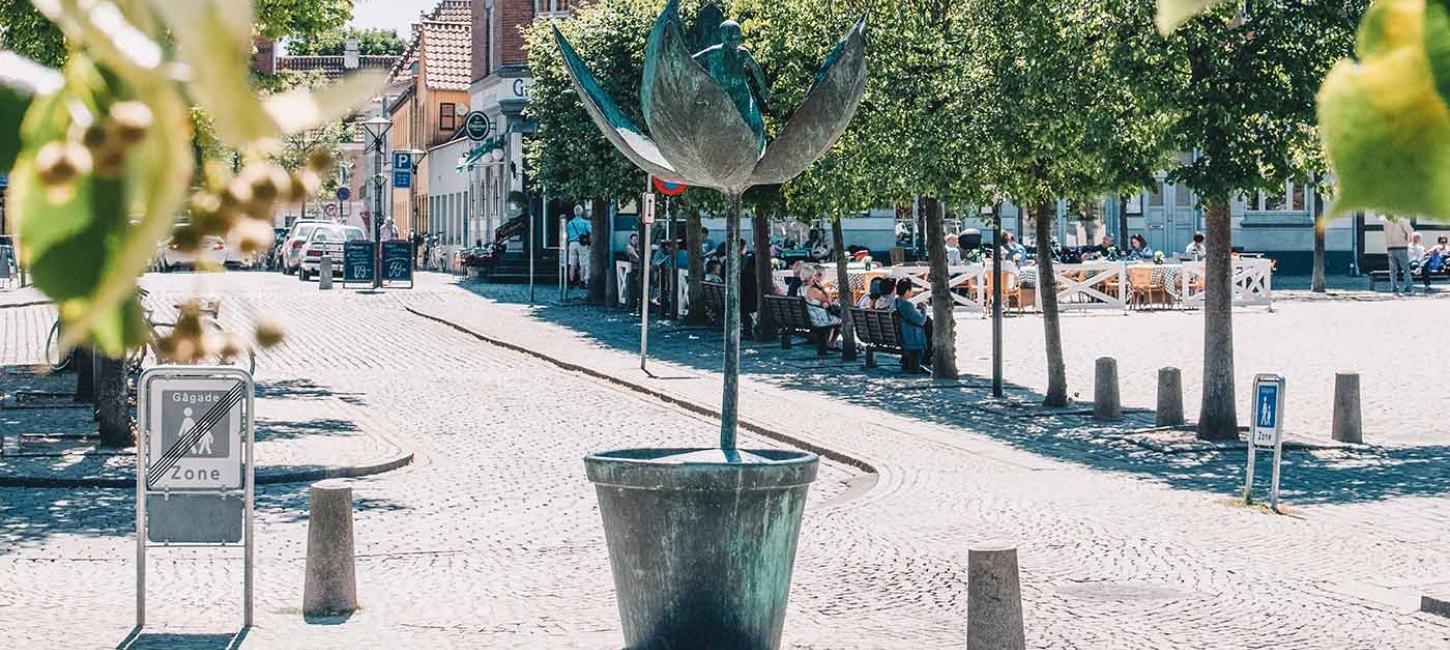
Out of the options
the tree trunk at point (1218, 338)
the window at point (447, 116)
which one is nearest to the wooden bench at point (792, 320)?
the tree trunk at point (1218, 338)

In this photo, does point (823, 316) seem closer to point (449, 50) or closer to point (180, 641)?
point (180, 641)

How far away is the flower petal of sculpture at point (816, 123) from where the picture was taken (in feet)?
28.9

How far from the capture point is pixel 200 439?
35.4 ft

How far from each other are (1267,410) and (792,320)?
17273 millimetres

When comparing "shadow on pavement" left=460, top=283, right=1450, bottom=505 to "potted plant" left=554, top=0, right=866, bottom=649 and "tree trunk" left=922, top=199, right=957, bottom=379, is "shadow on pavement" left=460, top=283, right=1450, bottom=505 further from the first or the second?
"potted plant" left=554, top=0, right=866, bottom=649

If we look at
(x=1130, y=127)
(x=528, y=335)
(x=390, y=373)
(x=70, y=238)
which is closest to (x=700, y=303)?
(x=528, y=335)

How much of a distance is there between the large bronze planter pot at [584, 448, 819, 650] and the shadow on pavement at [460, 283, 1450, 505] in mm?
7042

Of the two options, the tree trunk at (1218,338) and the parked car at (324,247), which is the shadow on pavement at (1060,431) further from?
the parked car at (324,247)

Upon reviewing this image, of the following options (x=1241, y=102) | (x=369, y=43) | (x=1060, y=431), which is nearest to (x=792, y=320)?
(x=1060, y=431)

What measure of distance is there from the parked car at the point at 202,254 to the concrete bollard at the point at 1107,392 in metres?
20.9

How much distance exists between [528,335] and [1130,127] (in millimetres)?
18117

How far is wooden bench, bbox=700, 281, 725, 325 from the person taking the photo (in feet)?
118

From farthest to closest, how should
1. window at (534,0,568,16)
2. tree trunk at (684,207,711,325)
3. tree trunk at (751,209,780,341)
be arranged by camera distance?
window at (534,0,568,16) → tree trunk at (684,207,711,325) → tree trunk at (751,209,780,341)

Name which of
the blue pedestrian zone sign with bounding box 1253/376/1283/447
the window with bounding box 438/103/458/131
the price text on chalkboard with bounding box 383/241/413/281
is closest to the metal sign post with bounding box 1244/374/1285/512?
the blue pedestrian zone sign with bounding box 1253/376/1283/447
